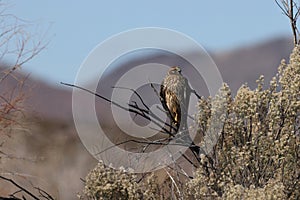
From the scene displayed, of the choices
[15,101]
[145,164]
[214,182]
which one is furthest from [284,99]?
[15,101]

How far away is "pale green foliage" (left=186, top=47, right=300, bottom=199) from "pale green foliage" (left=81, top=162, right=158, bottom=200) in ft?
1.74

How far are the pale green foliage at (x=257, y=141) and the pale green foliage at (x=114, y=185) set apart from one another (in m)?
0.53

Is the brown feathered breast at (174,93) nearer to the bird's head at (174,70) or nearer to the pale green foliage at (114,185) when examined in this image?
the bird's head at (174,70)

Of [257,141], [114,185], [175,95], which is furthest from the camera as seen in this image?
[175,95]

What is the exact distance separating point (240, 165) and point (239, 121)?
40cm

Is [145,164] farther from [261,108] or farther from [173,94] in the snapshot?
[261,108]

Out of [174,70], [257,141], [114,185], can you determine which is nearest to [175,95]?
[174,70]

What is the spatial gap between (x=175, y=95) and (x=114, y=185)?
1144 millimetres

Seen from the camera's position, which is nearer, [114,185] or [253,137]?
[253,137]

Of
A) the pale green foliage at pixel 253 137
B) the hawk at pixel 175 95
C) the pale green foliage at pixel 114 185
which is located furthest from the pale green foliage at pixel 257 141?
the hawk at pixel 175 95

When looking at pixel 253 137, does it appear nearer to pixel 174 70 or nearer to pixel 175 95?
pixel 175 95

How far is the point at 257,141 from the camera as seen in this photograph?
807 centimetres

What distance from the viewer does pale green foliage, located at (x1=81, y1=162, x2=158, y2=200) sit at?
8523 mm

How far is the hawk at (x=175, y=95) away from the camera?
29.1 feet
